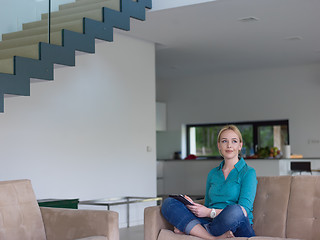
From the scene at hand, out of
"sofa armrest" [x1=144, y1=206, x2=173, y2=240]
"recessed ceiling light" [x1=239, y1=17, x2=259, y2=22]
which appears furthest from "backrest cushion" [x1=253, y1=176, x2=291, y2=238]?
"recessed ceiling light" [x1=239, y1=17, x2=259, y2=22]

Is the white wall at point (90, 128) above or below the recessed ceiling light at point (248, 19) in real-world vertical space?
below

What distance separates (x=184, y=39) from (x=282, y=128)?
12.4ft

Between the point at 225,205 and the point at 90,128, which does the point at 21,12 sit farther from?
the point at 225,205

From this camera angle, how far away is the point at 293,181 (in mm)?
3633

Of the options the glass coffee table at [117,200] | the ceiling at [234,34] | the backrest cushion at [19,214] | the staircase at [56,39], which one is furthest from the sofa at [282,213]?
the ceiling at [234,34]

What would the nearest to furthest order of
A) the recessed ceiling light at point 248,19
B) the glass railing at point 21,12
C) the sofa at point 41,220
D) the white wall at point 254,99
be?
the sofa at point 41,220 < the glass railing at point 21,12 < the recessed ceiling light at point 248,19 < the white wall at point 254,99

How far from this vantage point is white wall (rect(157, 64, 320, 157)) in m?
10.4

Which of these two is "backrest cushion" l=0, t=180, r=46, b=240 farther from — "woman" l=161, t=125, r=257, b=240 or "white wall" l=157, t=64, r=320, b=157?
"white wall" l=157, t=64, r=320, b=157

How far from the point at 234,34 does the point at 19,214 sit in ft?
16.4

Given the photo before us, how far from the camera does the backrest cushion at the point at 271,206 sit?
139 inches

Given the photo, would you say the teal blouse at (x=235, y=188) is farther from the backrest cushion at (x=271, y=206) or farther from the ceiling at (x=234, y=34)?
the ceiling at (x=234, y=34)

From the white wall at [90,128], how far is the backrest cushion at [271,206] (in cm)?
323

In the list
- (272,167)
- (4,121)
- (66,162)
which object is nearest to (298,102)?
(272,167)

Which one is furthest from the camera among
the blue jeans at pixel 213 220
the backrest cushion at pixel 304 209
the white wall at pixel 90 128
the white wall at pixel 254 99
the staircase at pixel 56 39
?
the white wall at pixel 254 99
